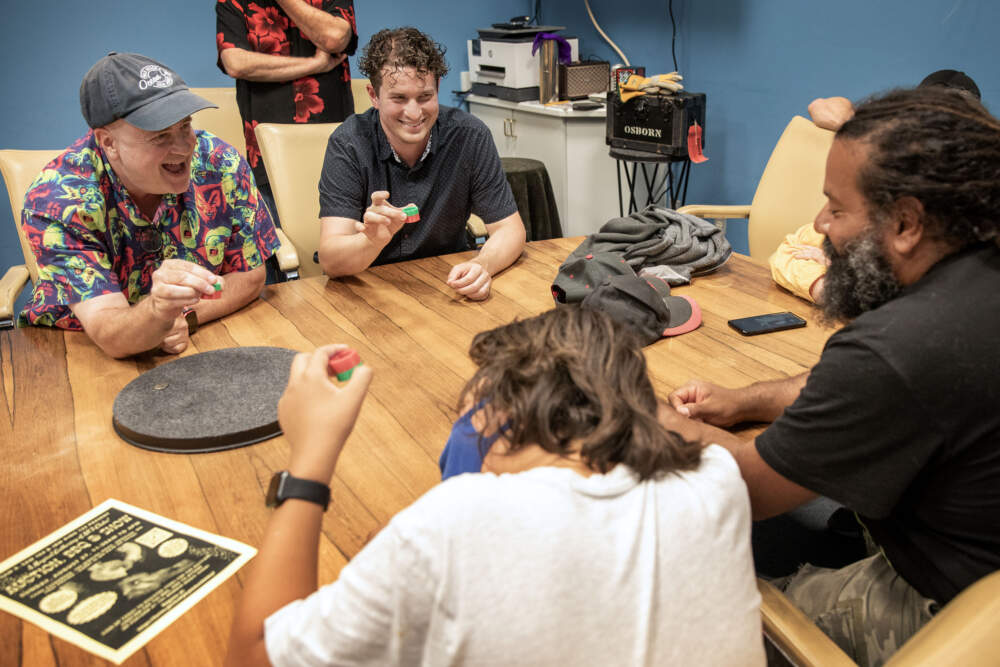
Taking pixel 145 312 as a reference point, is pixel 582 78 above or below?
above

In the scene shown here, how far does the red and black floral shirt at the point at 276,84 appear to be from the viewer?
2.80m

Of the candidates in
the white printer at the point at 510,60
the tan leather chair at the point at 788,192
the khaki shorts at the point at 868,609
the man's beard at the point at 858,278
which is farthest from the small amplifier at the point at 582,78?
the khaki shorts at the point at 868,609

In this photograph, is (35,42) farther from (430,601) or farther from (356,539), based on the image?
(430,601)

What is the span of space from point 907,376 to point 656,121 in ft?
8.95

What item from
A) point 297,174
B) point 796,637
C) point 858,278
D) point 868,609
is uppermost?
point 858,278

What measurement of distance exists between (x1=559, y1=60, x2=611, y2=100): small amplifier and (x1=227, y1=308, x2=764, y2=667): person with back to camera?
3.46 metres

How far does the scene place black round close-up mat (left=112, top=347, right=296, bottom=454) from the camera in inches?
47.3

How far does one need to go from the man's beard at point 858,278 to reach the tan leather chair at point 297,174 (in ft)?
5.69

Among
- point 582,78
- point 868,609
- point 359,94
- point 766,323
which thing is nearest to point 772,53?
point 582,78

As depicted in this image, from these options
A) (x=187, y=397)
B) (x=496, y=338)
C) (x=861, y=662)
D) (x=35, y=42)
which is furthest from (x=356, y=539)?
(x=35, y=42)

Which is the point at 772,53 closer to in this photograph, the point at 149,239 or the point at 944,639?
the point at 149,239

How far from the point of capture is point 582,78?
403 cm

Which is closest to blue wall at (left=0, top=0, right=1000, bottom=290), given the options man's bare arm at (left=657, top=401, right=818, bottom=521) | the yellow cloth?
the yellow cloth

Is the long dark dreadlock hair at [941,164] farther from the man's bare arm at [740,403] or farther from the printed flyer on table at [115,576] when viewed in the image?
the printed flyer on table at [115,576]
